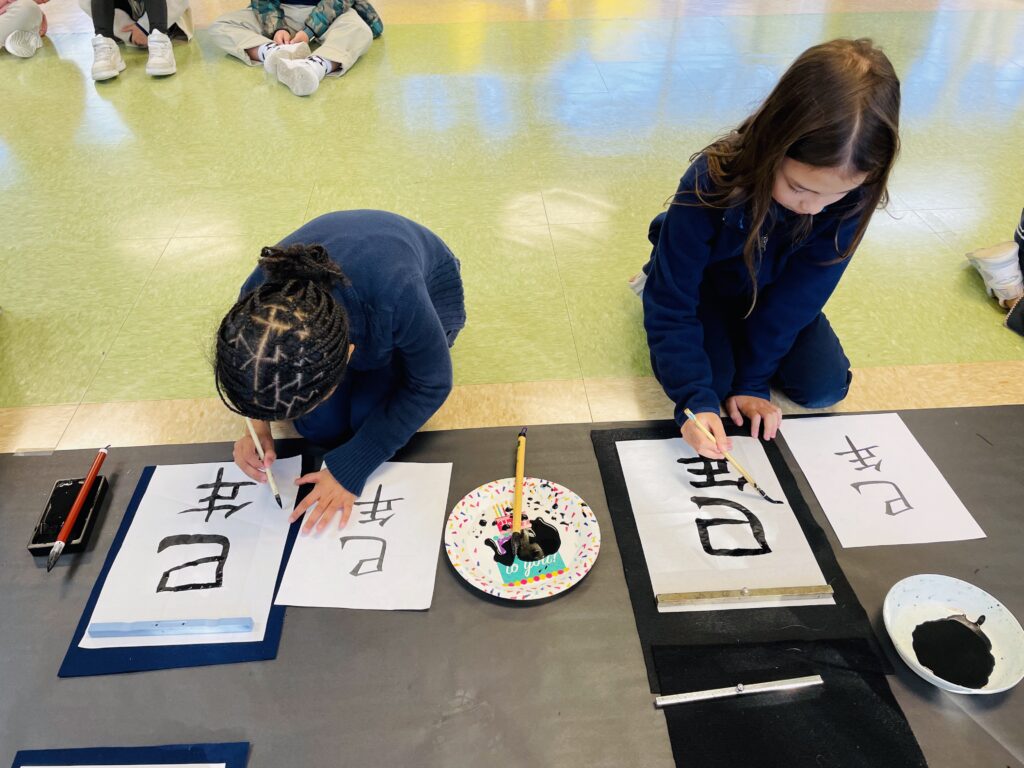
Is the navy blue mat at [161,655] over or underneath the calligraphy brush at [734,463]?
underneath

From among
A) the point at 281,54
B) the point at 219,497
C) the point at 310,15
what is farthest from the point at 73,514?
the point at 310,15

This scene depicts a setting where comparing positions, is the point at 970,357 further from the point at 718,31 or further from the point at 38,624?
the point at 718,31

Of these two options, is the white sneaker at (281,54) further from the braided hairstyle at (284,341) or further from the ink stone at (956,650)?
the ink stone at (956,650)

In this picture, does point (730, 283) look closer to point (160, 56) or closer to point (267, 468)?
point (267, 468)

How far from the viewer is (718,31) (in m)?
3.06

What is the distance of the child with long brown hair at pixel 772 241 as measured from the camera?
847 millimetres

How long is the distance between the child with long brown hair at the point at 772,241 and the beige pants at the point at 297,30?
1895mm

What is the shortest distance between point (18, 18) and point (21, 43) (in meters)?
0.13

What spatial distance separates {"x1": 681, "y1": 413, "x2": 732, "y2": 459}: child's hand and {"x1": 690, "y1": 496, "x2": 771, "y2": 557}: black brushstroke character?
8 centimetres

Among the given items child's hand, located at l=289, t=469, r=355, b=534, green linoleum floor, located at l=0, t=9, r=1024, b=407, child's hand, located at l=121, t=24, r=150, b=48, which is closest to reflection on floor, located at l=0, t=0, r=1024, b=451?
green linoleum floor, located at l=0, t=9, r=1024, b=407

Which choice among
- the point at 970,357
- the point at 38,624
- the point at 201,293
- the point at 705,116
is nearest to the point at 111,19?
the point at 201,293

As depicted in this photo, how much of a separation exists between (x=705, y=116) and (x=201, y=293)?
1758mm

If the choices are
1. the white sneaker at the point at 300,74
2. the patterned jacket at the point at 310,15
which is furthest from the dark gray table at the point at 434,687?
the patterned jacket at the point at 310,15

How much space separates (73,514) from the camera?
1.05 m
